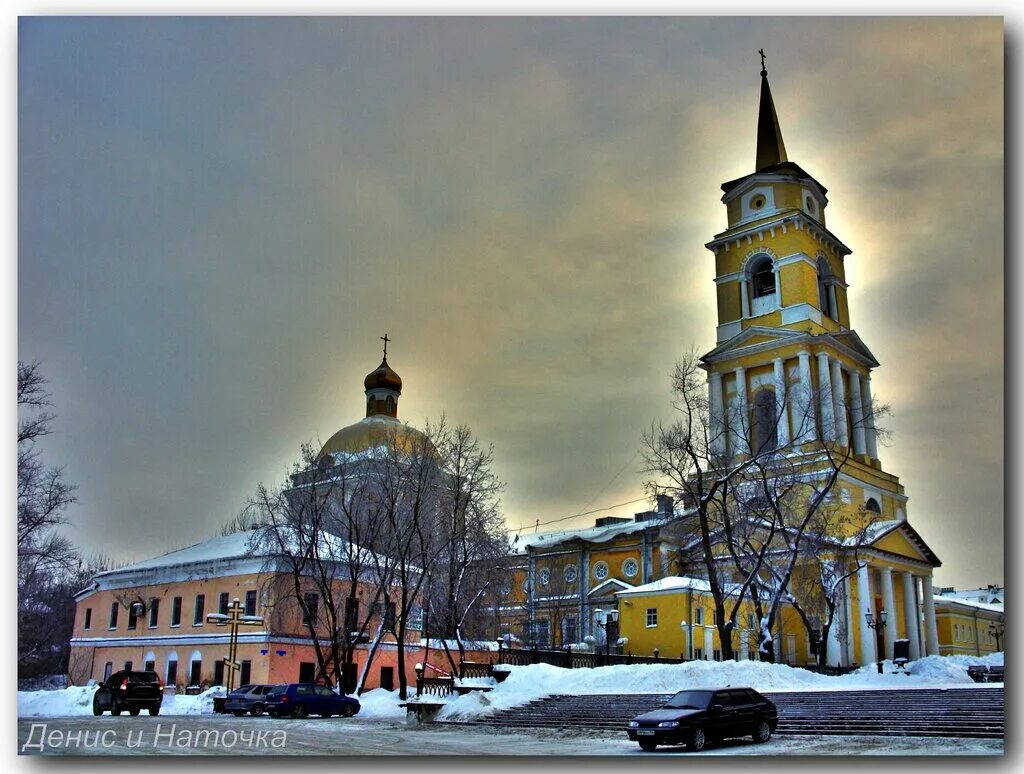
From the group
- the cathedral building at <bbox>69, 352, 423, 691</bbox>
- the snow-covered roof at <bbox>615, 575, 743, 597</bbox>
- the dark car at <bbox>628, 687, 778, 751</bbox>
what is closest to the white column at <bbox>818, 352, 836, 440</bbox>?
the snow-covered roof at <bbox>615, 575, 743, 597</bbox>

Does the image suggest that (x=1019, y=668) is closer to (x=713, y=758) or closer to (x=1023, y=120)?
(x=713, y=758)

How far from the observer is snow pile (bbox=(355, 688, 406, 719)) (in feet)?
53.2

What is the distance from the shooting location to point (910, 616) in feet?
83.5

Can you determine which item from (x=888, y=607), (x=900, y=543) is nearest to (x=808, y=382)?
(x=900, y=543)

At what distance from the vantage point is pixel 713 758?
9875mm

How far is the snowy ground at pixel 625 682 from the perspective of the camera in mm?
14523

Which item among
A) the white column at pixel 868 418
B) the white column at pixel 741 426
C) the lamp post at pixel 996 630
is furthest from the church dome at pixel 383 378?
the white column at pixel 868 418

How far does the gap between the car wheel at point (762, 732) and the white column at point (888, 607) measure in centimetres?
1507

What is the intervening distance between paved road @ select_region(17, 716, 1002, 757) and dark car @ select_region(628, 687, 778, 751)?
0.52 feet

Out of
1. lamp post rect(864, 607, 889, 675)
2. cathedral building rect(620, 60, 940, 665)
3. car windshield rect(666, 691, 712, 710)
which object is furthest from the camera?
lamp post rect(864, 607, 889, 675)

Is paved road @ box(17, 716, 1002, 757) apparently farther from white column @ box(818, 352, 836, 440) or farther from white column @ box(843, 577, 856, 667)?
white column @ box(843, 577, 856, 667)

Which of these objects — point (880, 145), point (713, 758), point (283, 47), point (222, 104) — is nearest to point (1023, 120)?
point (880, 145)

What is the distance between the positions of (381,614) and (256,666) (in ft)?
9.55

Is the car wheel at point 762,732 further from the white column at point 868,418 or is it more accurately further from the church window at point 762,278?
the church window at point 762,278
